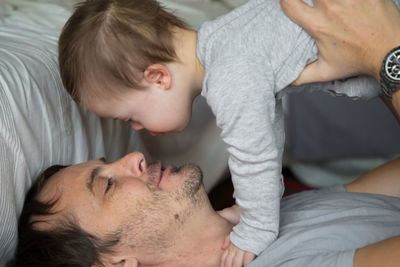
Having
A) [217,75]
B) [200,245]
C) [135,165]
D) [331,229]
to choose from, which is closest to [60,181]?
[135,165]

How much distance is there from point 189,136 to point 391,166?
3.23 ft

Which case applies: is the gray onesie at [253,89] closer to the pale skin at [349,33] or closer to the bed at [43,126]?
the pale skin at [349,33]

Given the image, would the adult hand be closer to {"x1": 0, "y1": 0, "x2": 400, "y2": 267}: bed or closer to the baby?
the baby

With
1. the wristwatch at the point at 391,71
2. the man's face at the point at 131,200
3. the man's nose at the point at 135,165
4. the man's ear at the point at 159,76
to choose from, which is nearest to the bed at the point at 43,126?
the man's face at the point at 131,200

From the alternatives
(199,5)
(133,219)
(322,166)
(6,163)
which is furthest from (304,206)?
(199,5)

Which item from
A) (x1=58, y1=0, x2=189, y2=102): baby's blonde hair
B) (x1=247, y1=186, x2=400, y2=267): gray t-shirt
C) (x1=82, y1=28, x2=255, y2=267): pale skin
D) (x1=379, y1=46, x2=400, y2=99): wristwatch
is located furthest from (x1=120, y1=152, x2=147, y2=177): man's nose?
(x1=379, y1=46, x2=400, y2=99): wristwatch

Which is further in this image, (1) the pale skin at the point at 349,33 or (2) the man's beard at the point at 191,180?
(2) the man's beard at the point at 191,180

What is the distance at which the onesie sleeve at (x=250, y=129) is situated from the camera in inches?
50.6

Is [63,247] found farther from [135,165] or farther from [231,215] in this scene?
[231,215]

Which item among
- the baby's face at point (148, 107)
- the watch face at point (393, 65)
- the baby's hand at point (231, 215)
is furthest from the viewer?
the baby's hand at point (231, 215)

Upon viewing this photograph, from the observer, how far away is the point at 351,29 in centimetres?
130

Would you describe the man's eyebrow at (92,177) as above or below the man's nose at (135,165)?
below

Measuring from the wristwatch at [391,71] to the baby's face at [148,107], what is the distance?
1.74ft

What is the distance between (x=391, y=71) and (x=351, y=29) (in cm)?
15
